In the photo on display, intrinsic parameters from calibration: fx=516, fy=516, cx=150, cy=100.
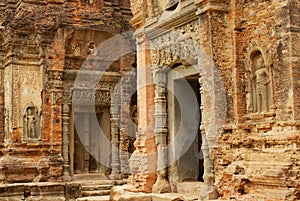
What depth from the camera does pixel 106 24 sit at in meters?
14.8

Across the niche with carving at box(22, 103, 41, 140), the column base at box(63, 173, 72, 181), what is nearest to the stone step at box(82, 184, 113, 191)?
the column base at box(63, 173, 72, 181)

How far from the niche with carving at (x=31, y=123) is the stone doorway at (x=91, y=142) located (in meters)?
1.27

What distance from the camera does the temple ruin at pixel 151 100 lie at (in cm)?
750

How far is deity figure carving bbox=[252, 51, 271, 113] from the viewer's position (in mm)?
7727

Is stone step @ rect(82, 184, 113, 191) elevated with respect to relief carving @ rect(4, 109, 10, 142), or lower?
lower

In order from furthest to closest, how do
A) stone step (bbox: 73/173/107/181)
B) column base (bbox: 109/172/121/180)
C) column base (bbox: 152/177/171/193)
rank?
stone step (bbox: 73/173/107/181) → column base (bbox: 109/172/121/180) → column base (bbox: 152/177/171/193)

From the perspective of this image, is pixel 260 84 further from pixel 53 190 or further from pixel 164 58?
pixel 53 190

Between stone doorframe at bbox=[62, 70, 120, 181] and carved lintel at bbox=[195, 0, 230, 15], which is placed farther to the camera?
stone doorframe at bbox=[62, 70, 120, 181]

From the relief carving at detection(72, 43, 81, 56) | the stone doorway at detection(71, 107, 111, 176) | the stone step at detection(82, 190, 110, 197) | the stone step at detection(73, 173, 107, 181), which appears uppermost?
the relief carving at detection(72, 43, 81, 56)

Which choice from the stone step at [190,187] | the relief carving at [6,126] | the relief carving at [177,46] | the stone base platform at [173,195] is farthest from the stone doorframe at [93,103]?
the stone step at [190,187]

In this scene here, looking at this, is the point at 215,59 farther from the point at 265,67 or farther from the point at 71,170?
the point at 71,170

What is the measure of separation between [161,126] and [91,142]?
5.91 m

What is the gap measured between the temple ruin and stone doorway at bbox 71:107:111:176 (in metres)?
0.04

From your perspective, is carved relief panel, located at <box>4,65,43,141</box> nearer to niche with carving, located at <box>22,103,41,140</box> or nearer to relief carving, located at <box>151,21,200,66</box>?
niche with carving, located at <box>22,103,41,140</box>
